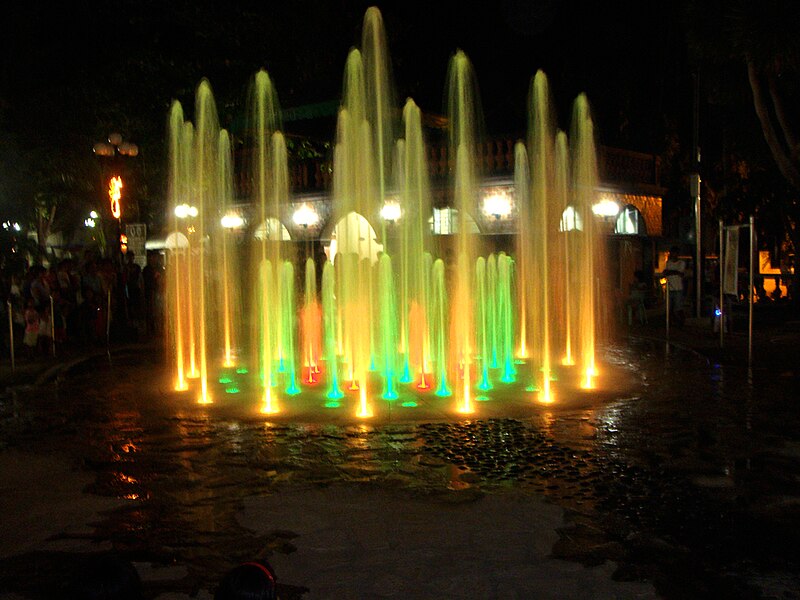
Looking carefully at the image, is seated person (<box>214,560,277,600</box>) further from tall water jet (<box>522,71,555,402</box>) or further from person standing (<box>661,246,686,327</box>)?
person standing (<box>661,246,686,327</box>)

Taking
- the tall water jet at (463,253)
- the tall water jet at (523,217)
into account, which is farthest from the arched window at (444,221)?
the tall water jet at (523,217)

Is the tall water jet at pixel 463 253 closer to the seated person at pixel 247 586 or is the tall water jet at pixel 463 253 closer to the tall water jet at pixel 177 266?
the tall water jet at pixel 177 266

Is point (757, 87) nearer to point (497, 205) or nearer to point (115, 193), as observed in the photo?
point (497, 205)

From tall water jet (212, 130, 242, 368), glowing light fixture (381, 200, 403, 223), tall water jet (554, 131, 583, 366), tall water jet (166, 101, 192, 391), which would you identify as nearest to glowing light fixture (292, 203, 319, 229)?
tall water jet (212, 130, 242, 368)

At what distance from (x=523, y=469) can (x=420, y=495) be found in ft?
3.94

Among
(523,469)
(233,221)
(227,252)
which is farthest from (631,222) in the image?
(523,469)

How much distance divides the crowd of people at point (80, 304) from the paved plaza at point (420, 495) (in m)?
5.18

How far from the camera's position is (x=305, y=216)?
94.2 feet

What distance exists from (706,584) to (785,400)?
6630mm

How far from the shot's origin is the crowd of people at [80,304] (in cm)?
1595

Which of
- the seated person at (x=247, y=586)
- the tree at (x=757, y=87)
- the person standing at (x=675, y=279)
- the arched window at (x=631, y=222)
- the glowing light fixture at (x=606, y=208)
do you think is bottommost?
the seated person at (x=247, y=586)

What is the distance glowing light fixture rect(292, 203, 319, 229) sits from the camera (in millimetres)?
28547

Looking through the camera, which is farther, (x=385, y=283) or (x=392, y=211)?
(x=392, y=211)

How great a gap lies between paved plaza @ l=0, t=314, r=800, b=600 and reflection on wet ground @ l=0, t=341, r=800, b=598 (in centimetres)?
3
